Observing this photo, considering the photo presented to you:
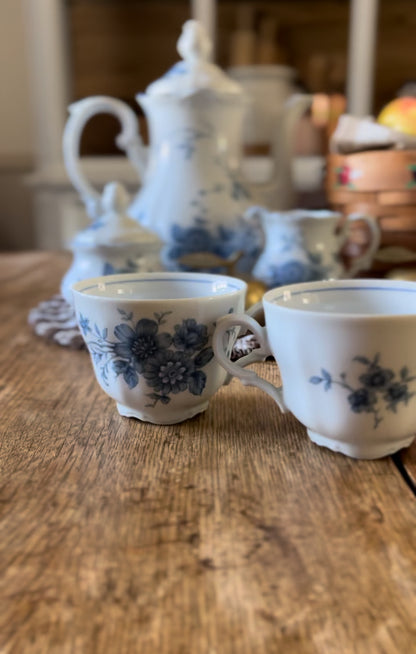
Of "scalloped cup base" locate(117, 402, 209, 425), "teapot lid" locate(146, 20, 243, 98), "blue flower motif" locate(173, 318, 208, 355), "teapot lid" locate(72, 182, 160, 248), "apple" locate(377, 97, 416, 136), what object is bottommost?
"scalloped cup base" locate(117, 402, 209, 425)

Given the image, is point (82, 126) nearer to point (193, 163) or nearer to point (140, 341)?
point (193, 163)

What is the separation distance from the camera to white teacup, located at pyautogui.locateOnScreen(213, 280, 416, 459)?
301 mm

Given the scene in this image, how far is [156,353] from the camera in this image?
359mm

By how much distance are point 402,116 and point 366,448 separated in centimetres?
59

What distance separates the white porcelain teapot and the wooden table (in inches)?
13.4

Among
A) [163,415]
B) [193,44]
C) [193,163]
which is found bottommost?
[163,415]

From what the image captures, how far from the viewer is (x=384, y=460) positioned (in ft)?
1.07

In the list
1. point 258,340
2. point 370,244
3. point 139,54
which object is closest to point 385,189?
point 370,244

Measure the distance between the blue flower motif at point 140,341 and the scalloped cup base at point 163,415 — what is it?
0.03 metres

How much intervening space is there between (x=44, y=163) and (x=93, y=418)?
1.26 m

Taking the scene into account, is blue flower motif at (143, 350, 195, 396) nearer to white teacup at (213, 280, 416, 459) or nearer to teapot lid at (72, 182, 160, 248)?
white teacup at (213, 280, 416, 459)

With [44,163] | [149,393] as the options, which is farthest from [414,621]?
[44,163]

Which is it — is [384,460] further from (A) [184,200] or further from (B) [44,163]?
(B) [44,163]

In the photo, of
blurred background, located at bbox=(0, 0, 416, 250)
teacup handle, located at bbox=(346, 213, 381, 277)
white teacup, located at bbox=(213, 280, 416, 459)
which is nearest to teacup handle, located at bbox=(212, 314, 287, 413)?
white teacup, located at bbox=(213, 280, 416, 459)
